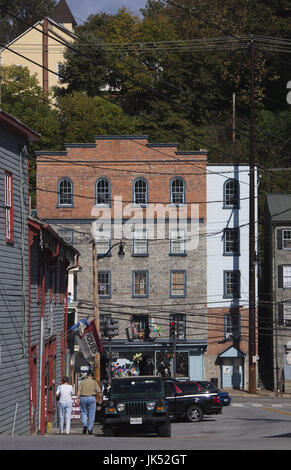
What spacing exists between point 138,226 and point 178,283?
493 cm

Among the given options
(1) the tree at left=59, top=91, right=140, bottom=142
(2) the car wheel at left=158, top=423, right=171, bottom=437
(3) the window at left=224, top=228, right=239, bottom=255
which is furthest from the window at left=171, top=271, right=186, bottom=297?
(2) the car wheel at left=158, top=423, right=171, bottom=437

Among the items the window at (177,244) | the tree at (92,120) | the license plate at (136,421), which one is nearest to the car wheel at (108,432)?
the license plate at (136,421)

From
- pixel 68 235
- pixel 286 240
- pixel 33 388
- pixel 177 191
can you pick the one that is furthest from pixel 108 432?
pixel 286 240

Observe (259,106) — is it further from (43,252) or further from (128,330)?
(43,252)

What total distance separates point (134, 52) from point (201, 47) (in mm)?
6692

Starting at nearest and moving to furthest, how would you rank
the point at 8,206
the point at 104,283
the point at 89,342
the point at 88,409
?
the point at 8,206 < the point at 88,409 < the point at 89,342 < the point at 104,283

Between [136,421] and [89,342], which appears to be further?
[89,342]

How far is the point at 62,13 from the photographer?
9575 centimetres

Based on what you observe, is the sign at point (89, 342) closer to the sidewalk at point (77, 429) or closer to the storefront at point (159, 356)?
the sidewalk at point (77, 429)

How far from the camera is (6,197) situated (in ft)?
72.0

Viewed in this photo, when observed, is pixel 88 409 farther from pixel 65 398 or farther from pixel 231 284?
pixel 231 284

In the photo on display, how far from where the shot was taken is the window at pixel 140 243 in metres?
57.1

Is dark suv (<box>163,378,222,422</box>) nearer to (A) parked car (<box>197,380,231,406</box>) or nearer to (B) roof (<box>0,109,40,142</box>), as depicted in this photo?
(A) parked car (<box>197,380,231,406</box>)
